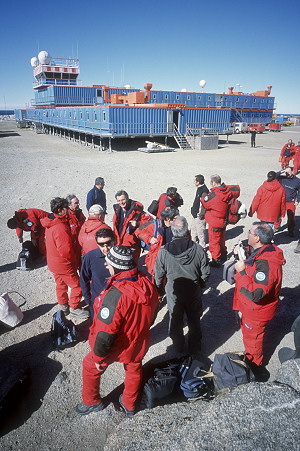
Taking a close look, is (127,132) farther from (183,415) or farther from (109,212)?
(183,415)

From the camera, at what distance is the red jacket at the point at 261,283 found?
3078mm

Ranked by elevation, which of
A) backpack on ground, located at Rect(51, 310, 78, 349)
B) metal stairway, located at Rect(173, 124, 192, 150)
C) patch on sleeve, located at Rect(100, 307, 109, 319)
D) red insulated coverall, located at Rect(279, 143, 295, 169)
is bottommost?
backpack on ground, located at Rect(51, 310, 78, 349)

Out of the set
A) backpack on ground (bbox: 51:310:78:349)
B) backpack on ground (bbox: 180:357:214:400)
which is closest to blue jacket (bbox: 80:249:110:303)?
backpack on ground (bbox: 51:310:78:349)

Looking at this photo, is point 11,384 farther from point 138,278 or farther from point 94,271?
point 138,278

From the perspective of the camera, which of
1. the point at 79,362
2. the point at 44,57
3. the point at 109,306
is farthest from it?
the point at 44,57

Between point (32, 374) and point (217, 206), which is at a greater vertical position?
point (217, 206)

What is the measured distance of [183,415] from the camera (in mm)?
2086

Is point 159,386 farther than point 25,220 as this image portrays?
No

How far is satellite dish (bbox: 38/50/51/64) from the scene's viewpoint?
48334 millimetres

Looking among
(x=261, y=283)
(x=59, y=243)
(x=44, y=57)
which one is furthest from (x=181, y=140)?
(x=44, y=57)

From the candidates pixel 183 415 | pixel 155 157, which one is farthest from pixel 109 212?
pixel 155 157

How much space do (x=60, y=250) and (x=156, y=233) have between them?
1541 mm

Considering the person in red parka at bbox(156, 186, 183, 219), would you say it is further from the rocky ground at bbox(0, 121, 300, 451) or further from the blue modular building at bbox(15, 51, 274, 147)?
the blue modular building at bbox(15, 51, 274, 147)

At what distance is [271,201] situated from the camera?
6285 millimetres
